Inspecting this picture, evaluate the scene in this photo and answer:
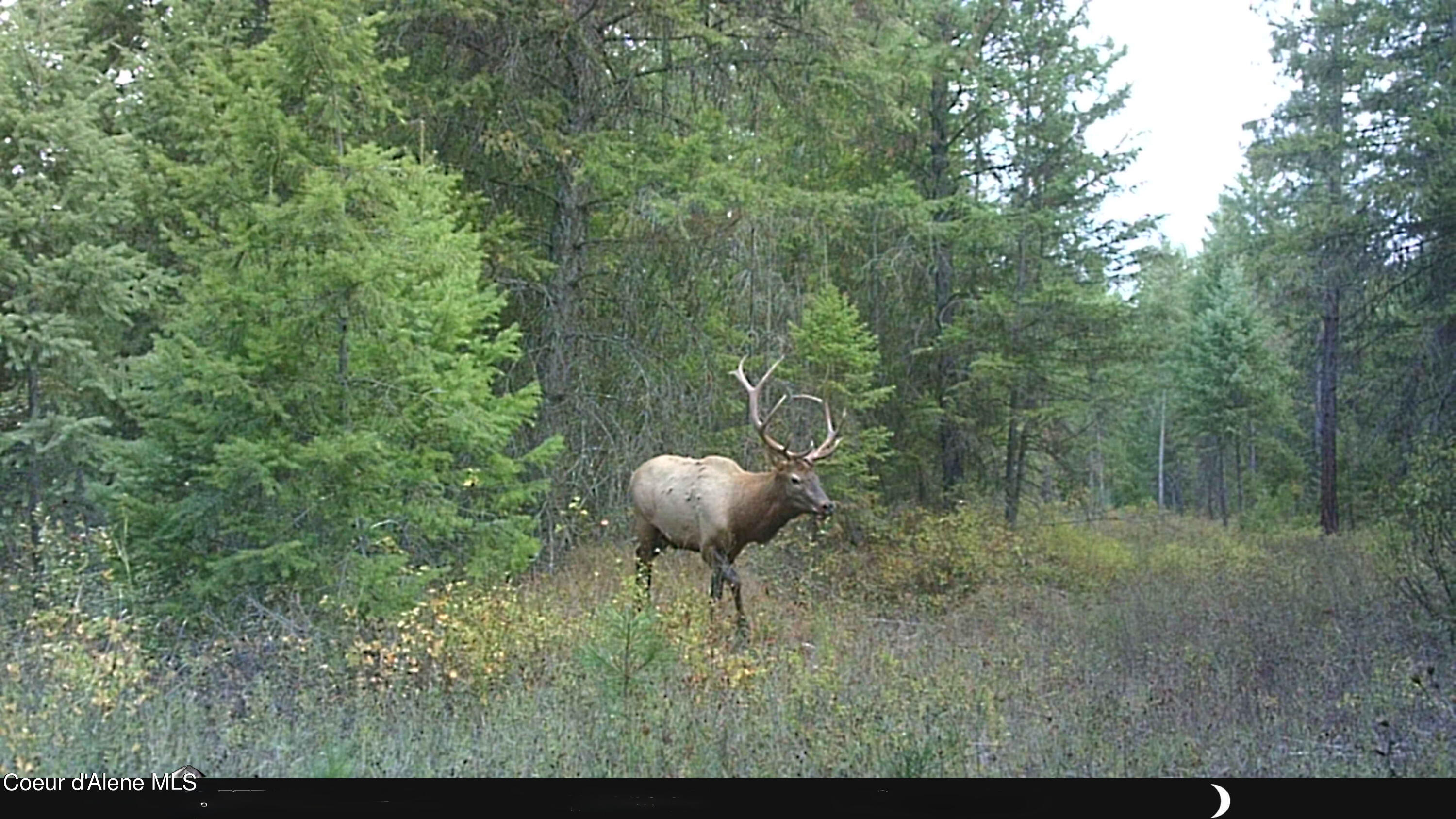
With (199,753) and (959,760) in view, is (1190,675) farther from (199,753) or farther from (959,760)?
(199,753)

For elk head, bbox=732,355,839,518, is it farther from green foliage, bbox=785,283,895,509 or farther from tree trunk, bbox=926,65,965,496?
tree trunk, bbox=926,65,965,496

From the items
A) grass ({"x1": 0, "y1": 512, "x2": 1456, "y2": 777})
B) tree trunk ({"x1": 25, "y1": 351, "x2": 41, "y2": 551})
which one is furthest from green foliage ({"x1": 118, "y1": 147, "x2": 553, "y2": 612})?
tree trunk ({"x1": 25, "y1": 351, "x2": 41, "y2": 551})

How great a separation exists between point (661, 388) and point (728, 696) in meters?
6.37

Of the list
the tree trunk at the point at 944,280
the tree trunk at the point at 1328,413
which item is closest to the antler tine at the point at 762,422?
the tree trunk at the point at 944,280

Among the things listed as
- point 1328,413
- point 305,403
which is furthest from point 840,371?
point 1328,413

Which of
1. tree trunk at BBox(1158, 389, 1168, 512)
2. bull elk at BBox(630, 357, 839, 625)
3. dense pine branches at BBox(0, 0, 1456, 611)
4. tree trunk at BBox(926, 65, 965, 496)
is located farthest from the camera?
tree trunk at BBox(1158, 389, 1168, 512)

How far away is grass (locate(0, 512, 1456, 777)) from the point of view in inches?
221

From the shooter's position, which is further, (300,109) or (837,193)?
(837,193)

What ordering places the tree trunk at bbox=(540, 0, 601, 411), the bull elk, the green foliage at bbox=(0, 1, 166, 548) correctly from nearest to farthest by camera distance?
the bull elk, the green foliage at bbox=(0, 1, 166, 548), the tree trunk at bbox=(540, 0, 601, 411)

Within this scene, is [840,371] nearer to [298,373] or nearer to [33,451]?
[298,373]

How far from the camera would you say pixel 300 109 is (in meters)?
8.06

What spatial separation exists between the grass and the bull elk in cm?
45

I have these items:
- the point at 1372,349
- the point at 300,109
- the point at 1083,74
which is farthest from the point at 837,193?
the point at 1372,349
